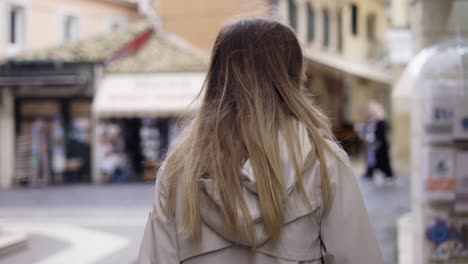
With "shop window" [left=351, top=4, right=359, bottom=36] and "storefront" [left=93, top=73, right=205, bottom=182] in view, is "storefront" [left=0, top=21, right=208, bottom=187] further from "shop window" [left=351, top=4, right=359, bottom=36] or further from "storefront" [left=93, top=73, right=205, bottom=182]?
"shop window" [left=351, top=4, right=359, bottom=36]

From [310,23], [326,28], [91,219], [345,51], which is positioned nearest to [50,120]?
[91,219]

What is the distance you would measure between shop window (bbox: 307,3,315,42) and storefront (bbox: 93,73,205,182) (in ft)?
23.7

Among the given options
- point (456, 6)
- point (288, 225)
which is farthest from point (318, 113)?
point (456, 6)

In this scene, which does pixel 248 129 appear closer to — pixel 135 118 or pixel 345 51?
pixel 135 118

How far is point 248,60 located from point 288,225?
1.59ft

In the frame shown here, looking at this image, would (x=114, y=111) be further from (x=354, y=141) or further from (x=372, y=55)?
(x=372, y=55)

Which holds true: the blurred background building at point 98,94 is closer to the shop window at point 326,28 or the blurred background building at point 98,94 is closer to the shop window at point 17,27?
the shop window at point 17,27

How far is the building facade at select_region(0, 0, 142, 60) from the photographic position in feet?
76.1

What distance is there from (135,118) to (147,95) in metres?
1.45

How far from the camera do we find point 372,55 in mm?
31578

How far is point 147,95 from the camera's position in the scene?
66.7ft

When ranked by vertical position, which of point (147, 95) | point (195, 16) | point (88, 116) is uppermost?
point (195, 16)

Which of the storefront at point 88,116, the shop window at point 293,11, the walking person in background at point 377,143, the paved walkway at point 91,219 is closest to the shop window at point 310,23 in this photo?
the shop window at point 293,11

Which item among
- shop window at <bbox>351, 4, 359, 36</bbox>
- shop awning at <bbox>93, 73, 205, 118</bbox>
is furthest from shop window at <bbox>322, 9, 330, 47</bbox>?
shop awning at <bbox>93, 73, 205, 118</bbox>
